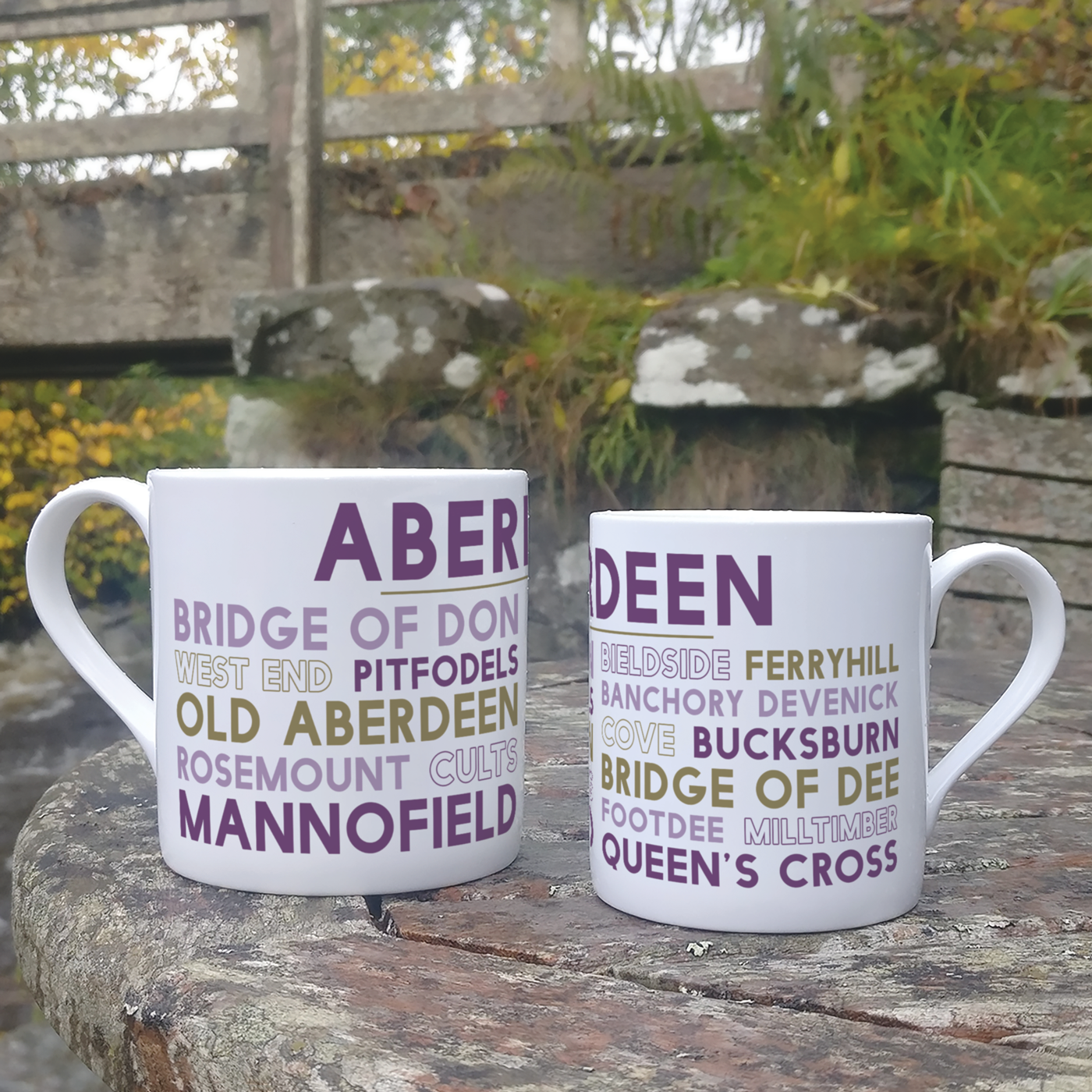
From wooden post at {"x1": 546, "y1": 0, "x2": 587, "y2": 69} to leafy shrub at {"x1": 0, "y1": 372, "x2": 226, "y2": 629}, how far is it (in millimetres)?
2262

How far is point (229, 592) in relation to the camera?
2.06 feet

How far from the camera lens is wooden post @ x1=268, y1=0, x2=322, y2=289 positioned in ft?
10.5

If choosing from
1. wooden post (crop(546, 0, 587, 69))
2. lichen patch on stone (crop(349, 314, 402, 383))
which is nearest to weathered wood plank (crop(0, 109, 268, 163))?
wooden post (crop(546, 0, 587, 69))

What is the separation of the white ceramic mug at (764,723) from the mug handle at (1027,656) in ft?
0.14

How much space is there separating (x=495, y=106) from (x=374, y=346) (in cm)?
111

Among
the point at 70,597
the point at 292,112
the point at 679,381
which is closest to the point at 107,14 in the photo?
the point at 292,112

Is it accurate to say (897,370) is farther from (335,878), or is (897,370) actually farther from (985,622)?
(335,878)

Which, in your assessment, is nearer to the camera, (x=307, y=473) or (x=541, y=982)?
(x=541, y=982)

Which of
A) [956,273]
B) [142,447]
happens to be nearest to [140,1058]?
[956,273]

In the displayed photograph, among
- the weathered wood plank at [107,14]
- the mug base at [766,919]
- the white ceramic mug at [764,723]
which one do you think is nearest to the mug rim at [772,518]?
the white ceramic mug at [764,723]

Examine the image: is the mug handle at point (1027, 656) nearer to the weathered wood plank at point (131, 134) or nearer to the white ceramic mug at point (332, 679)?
the white ceramic mug at point (332, 679)

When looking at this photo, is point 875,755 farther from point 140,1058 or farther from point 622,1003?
point 140,1058

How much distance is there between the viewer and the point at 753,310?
2025 millimetres

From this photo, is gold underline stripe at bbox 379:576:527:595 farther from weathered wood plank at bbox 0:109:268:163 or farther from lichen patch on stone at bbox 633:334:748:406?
weathered wood plank at bbox 0:109:268:163
